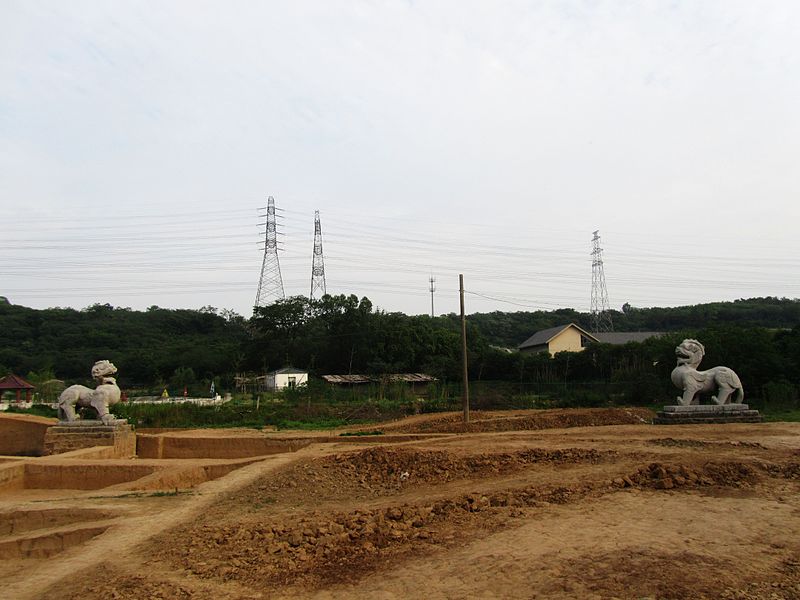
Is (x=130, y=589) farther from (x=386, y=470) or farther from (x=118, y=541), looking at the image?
(x=386, y=470)

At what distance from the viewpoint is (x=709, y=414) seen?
52.2 ft

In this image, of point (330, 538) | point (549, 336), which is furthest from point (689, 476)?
point (549, 336)

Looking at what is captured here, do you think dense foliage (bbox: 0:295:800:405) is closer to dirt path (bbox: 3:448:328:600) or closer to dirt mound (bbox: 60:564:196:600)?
dirt path (bbox: 3:448:328:600)

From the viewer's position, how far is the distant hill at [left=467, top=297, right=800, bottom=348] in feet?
157

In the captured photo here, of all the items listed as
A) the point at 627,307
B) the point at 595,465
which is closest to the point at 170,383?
the point at 595,465

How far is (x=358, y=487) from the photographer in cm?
984

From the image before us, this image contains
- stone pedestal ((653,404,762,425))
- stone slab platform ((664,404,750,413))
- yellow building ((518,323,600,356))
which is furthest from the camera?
yellow building ((518,323,600,356))

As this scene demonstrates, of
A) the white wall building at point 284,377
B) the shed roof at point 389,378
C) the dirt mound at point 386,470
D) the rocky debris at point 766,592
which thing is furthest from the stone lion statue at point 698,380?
the white wall building at point 284,377

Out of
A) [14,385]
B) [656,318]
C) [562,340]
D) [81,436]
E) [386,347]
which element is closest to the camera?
[81,436]

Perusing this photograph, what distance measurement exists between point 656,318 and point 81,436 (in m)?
48.2

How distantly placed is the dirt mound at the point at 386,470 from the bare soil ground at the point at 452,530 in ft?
0.12

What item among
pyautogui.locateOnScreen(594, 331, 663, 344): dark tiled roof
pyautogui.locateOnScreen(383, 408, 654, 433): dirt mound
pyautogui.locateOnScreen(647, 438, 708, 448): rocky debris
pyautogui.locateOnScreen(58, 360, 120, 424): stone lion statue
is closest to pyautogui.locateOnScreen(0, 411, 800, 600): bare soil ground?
pyautogui.locateOnScreen(647, 438, 708, 448): rocky debris

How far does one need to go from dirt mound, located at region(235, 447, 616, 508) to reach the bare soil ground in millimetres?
38

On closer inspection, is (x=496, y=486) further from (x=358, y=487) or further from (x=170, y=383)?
(x=170, y=383)
